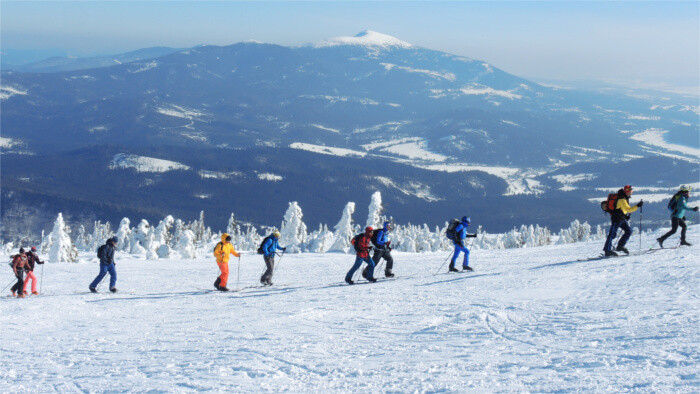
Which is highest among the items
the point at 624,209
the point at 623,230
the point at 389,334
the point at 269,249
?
the point at 624,209

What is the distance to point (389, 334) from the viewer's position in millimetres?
10672

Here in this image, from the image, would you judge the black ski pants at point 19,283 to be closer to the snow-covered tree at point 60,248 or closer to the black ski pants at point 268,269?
the black ski pants at point 268,269

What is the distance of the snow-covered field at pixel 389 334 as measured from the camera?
7906 millimetres

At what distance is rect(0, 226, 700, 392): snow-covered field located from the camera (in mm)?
7906

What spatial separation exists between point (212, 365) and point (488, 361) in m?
4.32

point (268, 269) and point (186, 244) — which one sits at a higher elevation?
point (268, 269)

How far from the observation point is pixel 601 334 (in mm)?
9328

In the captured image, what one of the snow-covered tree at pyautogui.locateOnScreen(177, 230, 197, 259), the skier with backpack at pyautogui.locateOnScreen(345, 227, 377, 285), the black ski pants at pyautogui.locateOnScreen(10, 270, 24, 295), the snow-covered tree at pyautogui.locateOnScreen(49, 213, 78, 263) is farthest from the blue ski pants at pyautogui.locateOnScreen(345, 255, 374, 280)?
the snow-covered tree at pyautogui.locateOnScreen(177, 230, 197, 259)

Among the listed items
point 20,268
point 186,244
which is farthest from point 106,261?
point 186,244

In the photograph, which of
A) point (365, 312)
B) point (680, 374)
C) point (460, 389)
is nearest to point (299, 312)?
point (365, 312)

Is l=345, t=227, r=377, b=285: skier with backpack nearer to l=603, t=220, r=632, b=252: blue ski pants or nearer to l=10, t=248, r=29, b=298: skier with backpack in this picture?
l=603, t=220, r=632, b=252: blue ski pants

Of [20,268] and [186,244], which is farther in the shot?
[186,244]

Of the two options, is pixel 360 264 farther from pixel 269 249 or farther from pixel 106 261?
pixel 106 261

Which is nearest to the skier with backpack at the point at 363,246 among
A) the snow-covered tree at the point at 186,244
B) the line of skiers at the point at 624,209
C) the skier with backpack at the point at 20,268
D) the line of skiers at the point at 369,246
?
the line of skiers at the point at 369,246
